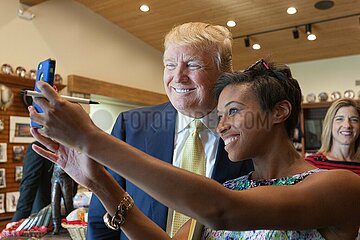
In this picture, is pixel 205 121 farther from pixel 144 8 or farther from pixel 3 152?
pixel 144 8

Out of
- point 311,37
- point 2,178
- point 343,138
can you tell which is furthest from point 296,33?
point 2,178

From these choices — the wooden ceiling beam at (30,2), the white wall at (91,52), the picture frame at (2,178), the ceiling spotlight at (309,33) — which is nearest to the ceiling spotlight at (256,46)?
the ceiling spotlight at (309,33)

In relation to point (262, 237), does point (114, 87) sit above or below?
above

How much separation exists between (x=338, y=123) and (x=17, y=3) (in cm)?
470

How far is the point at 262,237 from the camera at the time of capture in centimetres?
93

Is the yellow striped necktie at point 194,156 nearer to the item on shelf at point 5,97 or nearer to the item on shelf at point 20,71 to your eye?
the item on shelf at point 5,97

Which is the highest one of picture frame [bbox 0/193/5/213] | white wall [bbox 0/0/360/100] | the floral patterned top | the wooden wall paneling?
white wall [bbox 0/0/360/100]

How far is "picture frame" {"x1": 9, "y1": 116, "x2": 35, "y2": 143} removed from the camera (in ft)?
16.9

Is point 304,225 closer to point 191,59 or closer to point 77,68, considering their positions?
point 191,59

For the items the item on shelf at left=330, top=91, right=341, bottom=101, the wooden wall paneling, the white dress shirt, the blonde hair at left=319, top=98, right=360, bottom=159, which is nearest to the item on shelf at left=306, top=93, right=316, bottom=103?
the item on shelf at left=330, top=91, right=341, bottom=101

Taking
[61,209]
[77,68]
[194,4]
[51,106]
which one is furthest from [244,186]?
[77,68]

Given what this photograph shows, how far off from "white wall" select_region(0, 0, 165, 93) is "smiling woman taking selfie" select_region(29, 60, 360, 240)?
4.78 m

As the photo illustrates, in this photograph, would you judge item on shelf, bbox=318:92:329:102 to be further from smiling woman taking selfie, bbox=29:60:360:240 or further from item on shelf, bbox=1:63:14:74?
smiling woman taking selfie, bbox=29:60:360:240

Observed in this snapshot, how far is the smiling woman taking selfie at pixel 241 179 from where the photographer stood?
2.28 ft
